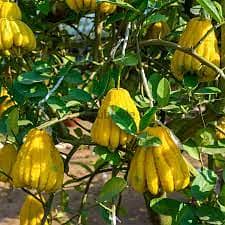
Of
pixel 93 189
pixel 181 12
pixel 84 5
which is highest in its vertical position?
pixel 84 5

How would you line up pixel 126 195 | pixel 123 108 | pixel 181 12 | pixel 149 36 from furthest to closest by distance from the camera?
pixel 126 195 < pixel 181 12 < pixel 149 36 < pixel 123 108

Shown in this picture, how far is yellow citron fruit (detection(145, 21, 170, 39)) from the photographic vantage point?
1.20 meters

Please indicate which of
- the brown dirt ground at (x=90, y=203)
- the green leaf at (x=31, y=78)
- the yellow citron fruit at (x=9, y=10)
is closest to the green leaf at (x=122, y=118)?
the green leaf at (x=31, y=78)

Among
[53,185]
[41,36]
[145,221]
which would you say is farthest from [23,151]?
[145,221]

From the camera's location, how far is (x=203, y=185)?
80 cm

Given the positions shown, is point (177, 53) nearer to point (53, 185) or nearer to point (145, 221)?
point (53, 185)

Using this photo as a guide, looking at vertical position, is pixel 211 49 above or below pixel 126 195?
above

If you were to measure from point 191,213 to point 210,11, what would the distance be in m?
0.26

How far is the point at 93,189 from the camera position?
3.25m

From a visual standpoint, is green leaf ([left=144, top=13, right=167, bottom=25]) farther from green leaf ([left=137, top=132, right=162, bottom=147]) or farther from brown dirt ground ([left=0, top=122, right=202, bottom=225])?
brown dirt ground ([left=0, top=122, right=202, bottom=225])

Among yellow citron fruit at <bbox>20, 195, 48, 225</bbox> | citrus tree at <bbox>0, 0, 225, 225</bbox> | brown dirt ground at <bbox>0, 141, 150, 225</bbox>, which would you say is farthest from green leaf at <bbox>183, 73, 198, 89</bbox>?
brown dirt ground at <bbox>0, 141, 150, 225</bbox>

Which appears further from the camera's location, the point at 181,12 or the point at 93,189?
the point at 93,189

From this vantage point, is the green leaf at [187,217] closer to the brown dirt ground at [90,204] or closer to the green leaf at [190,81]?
the green leaf at [190,81]

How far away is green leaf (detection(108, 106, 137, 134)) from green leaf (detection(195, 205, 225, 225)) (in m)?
0.17
